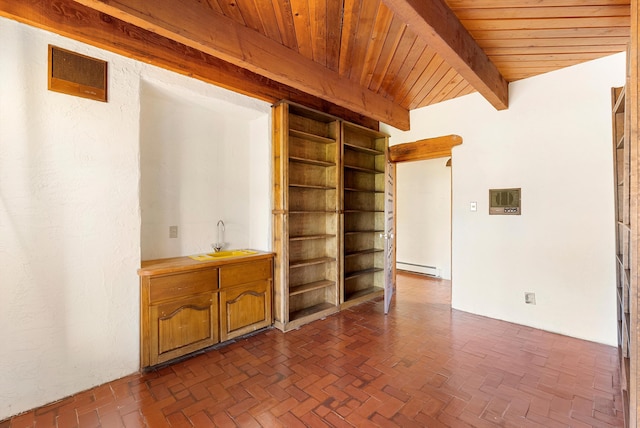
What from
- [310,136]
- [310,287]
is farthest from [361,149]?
[310,287]

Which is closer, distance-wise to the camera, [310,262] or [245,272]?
[245,272]

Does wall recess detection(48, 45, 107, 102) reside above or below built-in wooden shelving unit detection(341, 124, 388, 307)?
above

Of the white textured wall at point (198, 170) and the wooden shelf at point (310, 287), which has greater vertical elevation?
the white textured wall at point (198, 170)

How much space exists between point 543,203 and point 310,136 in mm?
2778

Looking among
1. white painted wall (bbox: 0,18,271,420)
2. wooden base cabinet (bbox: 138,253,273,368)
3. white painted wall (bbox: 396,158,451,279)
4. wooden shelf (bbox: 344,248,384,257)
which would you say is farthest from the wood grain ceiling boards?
white painted wall (bbox: 396,158,451,279)

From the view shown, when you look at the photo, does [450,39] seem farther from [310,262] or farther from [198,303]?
[198,303]

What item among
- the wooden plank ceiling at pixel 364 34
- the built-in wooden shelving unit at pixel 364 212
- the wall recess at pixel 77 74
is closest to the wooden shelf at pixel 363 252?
the built-in wooden shelving unit at pixel 364 212

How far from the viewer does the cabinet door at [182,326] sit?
2420mm

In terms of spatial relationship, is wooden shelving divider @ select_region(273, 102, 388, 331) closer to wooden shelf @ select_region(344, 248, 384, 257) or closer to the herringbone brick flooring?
wooden shelf @ select_region(344, 248, 384, 257)

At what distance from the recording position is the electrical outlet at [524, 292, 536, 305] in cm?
326

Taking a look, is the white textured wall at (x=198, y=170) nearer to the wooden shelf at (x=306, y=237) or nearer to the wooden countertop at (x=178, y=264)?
the wooden countertop at (x=178, y=264)

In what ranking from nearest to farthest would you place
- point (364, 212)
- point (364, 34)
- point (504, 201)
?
point (364, 34) → point (504, 201) → point (364, 212)

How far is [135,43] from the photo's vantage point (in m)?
2.29

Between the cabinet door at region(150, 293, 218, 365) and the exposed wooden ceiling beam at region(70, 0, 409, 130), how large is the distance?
6.84ft
